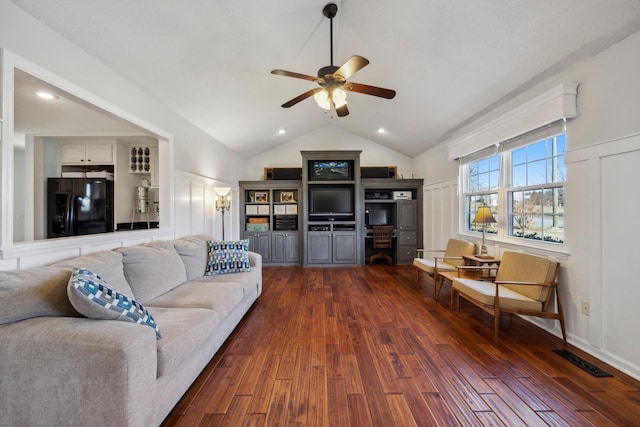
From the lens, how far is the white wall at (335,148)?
6.37 metres

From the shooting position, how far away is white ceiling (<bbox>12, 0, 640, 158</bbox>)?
1.91m

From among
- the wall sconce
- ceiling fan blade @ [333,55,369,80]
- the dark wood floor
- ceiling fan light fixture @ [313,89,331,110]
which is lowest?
the dark wood floor

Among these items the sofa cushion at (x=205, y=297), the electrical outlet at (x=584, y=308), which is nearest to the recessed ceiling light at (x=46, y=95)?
the sofa cushion at (x=205, y=297)

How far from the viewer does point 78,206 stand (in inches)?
126

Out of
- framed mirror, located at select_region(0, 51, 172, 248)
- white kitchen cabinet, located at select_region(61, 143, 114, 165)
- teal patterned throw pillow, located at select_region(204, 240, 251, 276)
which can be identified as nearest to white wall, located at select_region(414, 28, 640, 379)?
Result: teal patterned throw pillow, located at select_region(204, 240, 251, 276)

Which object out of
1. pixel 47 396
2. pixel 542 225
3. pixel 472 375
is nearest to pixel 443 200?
pixel 542 225

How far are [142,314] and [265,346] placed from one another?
1130mm

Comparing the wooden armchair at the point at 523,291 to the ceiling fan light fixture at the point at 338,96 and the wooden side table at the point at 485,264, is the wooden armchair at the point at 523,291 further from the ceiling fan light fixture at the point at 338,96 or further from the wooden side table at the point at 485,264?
the ceiling fan light fixture at the point at 338,96

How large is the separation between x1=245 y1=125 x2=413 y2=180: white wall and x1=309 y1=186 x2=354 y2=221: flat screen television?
3.73 feet

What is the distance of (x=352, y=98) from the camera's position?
4422mm

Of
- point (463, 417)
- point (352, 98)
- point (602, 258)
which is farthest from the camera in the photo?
point (352, 98)

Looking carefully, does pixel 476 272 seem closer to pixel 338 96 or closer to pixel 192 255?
pixel 338 96

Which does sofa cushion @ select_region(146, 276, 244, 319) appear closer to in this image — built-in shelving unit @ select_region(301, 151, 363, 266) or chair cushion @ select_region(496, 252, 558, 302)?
chair cushion @ select_region(496, 252, 558, 302)

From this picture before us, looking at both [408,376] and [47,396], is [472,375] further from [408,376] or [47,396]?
[47,396]
